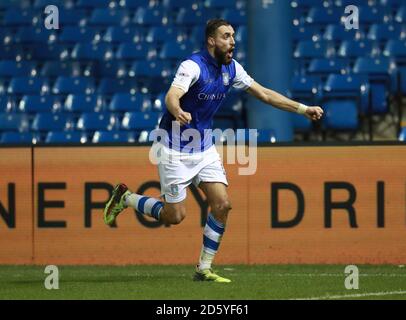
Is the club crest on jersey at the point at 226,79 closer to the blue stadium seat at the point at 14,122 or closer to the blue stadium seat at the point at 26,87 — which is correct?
the blue stadium seat at the point at 14,122

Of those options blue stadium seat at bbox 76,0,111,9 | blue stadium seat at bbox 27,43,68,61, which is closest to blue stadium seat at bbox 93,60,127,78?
blue stadium seat at bbox 27,43,68,61

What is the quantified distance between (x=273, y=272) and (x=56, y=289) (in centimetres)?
269

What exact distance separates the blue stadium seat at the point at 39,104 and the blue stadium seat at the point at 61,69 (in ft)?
3.37

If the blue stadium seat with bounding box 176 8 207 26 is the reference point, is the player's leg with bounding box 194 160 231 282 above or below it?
below

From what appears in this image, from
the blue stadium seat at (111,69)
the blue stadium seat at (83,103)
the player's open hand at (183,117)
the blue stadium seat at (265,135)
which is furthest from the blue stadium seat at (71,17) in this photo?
the player's open hand at (183,117)

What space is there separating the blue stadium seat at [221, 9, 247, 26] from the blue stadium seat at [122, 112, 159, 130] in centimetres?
347

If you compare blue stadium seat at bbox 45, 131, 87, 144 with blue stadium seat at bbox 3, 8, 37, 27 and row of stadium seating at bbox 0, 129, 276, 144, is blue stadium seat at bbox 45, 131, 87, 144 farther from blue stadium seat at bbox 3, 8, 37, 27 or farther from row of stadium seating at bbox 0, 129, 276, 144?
blue stadium seat at bbox 3, 8, 37, 27

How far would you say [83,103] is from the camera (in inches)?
671

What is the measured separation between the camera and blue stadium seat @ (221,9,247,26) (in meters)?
18.8

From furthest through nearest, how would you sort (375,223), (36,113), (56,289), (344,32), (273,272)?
(344,32), (36,113), (375,223), (273,272), (56,289)
